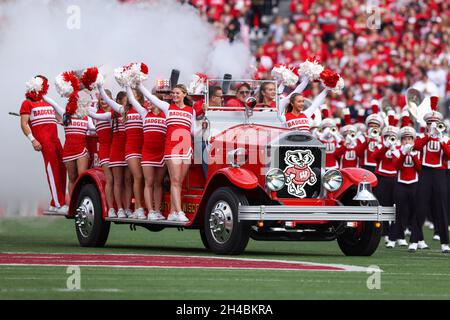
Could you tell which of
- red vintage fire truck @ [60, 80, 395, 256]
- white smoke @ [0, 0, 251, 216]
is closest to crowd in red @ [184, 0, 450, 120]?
white smoke @ [0, 0, 251, 216]

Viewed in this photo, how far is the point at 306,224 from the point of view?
52.5 feet

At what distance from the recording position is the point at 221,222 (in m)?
15.8

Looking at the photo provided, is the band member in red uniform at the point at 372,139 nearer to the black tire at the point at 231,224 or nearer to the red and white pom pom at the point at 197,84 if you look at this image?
the red and white pom pom at the point at 197,84

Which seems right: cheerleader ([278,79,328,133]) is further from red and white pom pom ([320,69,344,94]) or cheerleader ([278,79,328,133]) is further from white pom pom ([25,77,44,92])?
white pom pom ([25,77,44,92])

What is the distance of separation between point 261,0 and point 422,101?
1291cm

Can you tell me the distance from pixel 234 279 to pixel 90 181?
18.6ft

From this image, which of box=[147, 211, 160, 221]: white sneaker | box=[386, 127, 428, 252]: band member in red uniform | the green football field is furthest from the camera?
box=[386, 127, 428, 252]: band member in red uniform

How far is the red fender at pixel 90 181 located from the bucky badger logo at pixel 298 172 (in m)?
2.62

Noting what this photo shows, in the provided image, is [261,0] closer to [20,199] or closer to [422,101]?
[422,101]

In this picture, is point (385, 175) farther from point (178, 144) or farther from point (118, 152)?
point (178, 144)

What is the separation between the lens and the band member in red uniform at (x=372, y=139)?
21344mm

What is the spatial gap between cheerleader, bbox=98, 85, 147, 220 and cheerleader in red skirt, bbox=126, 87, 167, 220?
0.73 feet

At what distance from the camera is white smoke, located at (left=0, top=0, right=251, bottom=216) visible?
68.0 feet
